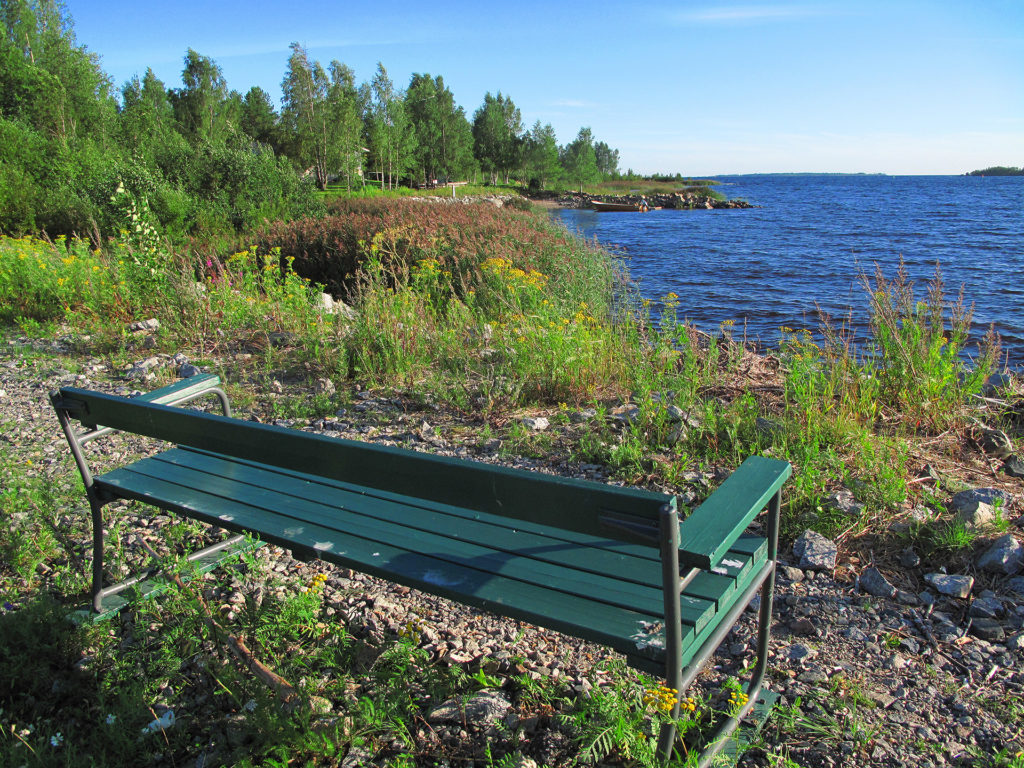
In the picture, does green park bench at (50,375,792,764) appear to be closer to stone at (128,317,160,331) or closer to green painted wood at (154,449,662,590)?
green painted wood at (154,449,662,590)

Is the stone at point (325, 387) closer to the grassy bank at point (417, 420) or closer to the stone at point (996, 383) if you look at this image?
the grassy bank at point (417, 420)

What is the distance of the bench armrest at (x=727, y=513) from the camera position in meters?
1.40

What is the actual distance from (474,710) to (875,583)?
5.71ft

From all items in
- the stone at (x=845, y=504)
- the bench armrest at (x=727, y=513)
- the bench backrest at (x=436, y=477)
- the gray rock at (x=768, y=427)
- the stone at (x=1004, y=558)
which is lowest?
the stone at (x=1004, y=558)

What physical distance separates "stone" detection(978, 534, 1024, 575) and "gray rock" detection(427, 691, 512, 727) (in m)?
2.10

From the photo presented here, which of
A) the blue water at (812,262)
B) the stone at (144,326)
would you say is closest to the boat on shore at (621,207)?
the blue water at (812,262)

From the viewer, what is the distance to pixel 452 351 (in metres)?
5.56

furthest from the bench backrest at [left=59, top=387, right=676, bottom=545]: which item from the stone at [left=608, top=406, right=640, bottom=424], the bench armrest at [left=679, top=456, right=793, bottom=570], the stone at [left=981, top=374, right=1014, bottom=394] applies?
the stone at [left=981, top=374, right=1014, bottom=394]

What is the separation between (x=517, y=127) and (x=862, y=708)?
2855 inches

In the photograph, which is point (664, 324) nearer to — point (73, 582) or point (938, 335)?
point (938, 335)

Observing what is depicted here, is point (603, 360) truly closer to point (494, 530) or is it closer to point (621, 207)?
point (494, 530)

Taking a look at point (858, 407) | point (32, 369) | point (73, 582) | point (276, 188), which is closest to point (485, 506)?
point (73, 582)

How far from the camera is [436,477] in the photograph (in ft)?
4.86

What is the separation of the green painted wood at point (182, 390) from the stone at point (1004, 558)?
11.2ft
